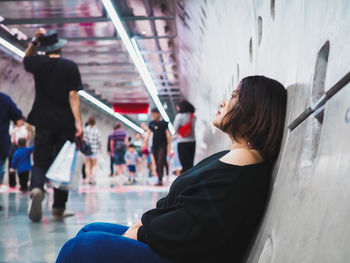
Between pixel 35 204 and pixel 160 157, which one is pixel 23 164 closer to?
pixel 160 157

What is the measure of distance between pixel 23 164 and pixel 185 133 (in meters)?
3.60

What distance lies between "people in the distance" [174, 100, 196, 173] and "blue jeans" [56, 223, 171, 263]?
6747mm

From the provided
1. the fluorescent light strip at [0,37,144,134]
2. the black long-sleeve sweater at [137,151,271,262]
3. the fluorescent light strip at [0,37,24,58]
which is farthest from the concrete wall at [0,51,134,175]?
the black long-sleeve sweater at [137,151,271,262]

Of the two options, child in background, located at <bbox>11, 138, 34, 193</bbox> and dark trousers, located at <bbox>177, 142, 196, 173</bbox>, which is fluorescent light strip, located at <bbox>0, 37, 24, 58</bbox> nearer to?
child in background, located at <bbox>11, 138, 34, 193</bbox>

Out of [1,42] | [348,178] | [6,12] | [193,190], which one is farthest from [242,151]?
[1,42]

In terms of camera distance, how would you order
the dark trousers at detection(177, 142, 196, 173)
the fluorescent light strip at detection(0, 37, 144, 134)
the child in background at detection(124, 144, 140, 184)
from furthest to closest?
the child in background at detection(124, 144, 140, 184) < the fluorescent light strip at detection(0, 37, 144, 134) < the dark trousers at detection(177, 142, 196, 173)

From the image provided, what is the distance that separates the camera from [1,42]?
38.9 feet

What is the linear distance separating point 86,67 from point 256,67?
1473 cm

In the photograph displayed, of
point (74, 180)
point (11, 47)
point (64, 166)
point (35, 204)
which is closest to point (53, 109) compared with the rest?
point (64, 166)

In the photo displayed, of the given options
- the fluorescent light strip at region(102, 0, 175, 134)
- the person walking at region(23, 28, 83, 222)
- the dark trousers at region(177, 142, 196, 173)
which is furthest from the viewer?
the fluorescent light strip at region(102, 0, 175, 134)

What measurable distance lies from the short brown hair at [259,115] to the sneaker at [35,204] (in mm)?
3429

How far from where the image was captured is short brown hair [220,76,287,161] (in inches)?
70.6

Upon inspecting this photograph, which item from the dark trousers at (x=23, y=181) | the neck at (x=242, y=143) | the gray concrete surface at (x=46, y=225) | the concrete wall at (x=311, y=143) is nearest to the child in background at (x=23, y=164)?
the dark trousers at (x=23, y=181)

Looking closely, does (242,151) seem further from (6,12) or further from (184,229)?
(6,12)
